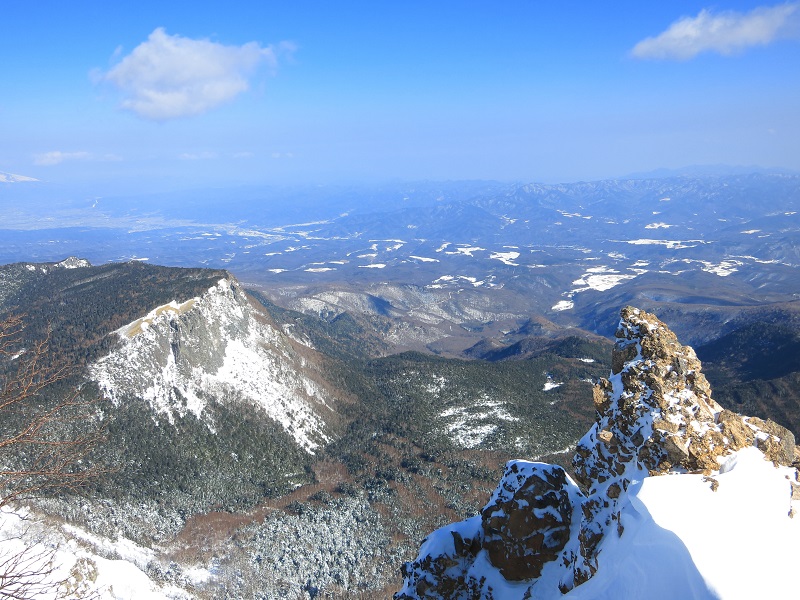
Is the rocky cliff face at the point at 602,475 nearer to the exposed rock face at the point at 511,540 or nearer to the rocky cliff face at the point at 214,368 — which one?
the exposed rock face at the point at 511,540

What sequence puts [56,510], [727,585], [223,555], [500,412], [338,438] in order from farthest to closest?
[500,412]
[338,438]
[223,555]
[56,510]
[727,585]

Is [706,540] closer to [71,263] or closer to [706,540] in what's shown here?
[706,540]

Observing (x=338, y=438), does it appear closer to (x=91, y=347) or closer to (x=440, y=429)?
(x=440, y=429)

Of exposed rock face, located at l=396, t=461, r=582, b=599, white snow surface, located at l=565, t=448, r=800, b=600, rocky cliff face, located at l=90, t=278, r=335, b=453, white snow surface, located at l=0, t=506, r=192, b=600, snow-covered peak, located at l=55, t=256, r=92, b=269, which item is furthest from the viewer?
snow-covered peak, located at l=55, t=256, r=92, b=269

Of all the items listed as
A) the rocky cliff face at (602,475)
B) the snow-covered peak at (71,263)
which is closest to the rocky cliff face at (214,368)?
the rocky cliff face at (602,475)

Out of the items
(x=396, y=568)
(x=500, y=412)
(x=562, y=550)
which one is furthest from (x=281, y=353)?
(x=562, y=550)

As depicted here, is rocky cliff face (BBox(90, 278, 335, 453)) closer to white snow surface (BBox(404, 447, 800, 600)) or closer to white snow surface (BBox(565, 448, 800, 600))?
white snow surface (BBox(404, 447, 800, 600))

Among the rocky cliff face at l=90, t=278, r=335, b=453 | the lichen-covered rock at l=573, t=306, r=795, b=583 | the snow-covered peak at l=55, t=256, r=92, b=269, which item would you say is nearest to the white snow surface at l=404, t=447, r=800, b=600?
the lichen-covered rock at l=573, t=306, r=795, b=583
